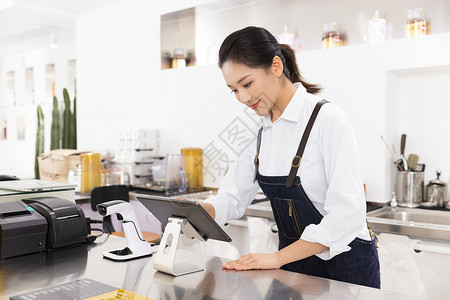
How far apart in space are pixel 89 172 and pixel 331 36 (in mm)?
2225

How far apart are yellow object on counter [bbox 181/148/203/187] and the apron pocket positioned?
2.07 m

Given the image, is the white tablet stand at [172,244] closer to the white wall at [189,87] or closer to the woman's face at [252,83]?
the woman's face at [252,83]

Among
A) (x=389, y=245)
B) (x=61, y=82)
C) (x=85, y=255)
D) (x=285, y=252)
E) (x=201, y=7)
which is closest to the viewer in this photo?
(x=285, y=252)

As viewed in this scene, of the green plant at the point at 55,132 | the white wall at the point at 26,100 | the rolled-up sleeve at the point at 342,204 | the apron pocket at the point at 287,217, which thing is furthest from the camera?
the white wall at the point at 26,100

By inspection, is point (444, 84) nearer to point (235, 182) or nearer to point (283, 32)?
point (283, 32)

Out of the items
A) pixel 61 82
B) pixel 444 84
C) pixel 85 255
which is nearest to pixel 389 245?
pixel 444 84

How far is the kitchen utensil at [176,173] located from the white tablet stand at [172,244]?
220 cm

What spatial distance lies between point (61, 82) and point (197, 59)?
8.55ft

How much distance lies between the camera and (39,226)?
1.68 meters

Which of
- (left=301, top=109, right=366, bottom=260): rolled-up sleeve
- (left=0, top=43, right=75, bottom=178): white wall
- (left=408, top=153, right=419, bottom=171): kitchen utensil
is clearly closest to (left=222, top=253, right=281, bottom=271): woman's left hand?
(left=301, top=109, right=366, bottom=260): rolled-up sleeve

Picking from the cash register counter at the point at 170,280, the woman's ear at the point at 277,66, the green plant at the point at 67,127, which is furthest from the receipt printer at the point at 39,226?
the green plant at the point at 67,127

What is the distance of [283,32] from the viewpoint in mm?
3416

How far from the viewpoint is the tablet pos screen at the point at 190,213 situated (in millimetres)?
1294

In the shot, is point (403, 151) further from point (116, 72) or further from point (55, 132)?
point (55, 132)
